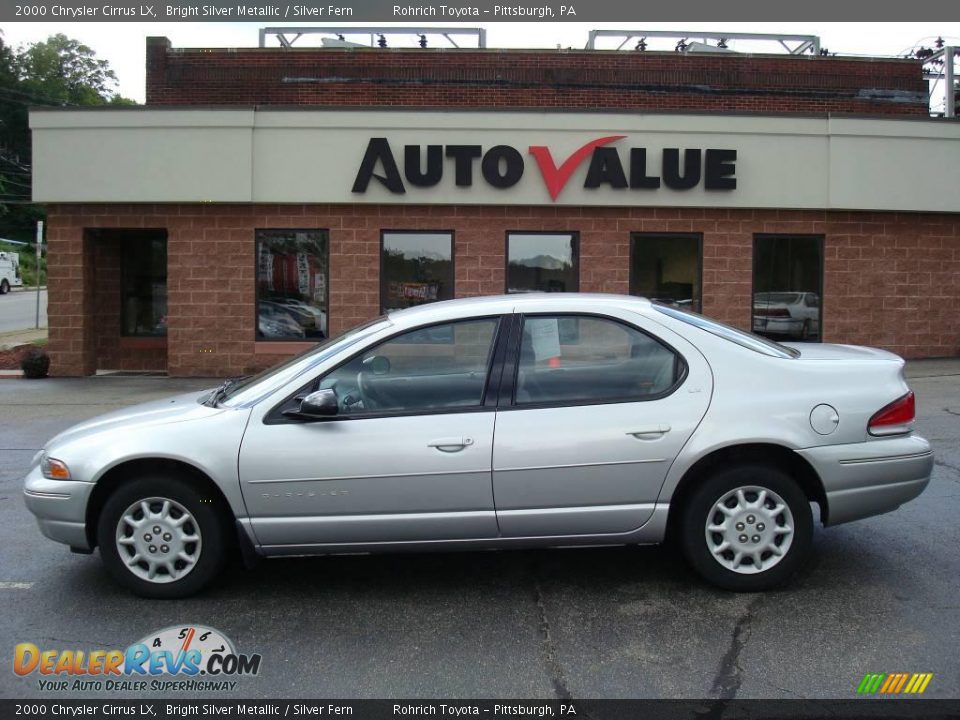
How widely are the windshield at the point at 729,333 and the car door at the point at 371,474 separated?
1.24 m

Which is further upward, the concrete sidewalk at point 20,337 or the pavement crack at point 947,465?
the concrete sidewalk at point 20,337

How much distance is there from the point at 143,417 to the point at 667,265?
37.8ft

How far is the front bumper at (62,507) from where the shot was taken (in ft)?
15.4

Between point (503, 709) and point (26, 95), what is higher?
point (26, 95)

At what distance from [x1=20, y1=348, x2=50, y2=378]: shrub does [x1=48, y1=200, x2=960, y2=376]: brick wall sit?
0.63 feet

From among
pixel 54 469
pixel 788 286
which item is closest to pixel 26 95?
pixel 788 286

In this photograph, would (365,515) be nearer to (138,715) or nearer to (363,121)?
(138,715)

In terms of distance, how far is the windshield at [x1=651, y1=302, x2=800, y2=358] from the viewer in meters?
4.97

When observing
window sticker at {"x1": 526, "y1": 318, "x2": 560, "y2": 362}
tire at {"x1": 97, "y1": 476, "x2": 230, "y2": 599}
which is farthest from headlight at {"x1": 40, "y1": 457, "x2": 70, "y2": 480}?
window sticker at {"x1": 526, "y1": 318, "x2": 560, "y2": 362}

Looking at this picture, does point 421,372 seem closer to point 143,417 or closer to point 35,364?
point 143,417

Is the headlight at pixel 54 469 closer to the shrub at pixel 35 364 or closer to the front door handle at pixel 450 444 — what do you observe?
the front door handle at pixel 450 444

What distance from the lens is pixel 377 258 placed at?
14898 mm

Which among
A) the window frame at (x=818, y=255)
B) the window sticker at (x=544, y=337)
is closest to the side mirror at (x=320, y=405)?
the window sticker at (x=544, y=337)

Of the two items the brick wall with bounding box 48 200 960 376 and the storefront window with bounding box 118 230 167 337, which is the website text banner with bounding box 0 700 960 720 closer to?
the brick wall with bounding box 48 200 960 376
